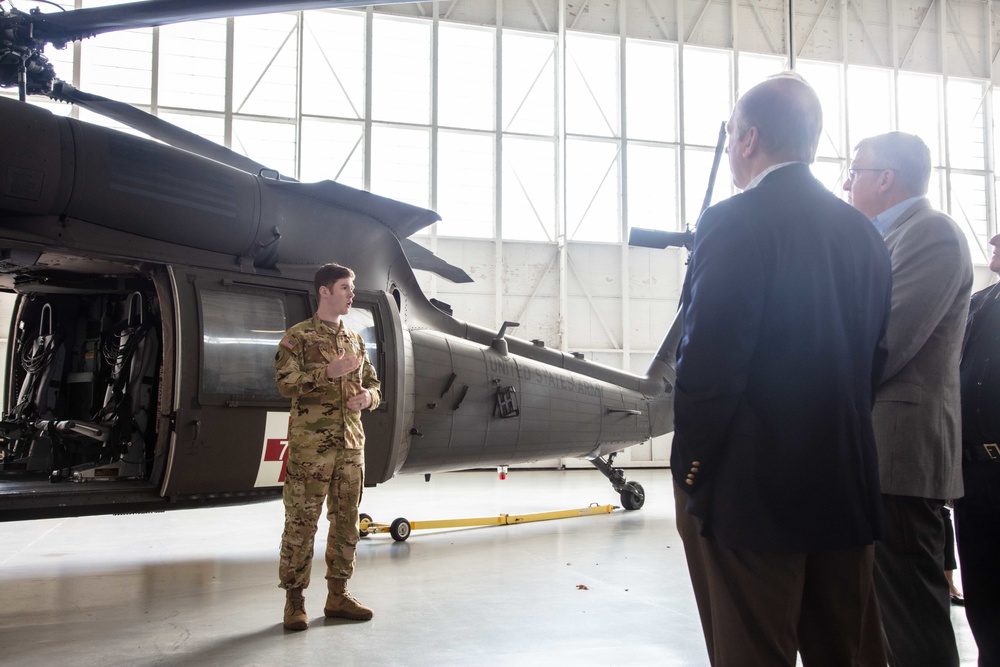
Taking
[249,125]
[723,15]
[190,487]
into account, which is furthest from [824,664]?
[723,15]

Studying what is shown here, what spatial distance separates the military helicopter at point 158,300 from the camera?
13.4ft

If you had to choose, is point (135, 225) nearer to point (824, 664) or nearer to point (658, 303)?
point (824, 664)

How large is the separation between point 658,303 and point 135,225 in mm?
12473

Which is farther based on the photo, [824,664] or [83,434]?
[83,434]

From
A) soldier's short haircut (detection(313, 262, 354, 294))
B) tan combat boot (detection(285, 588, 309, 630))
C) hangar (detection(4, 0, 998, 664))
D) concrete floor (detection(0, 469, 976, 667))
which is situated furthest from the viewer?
hangar (detection(4, 0, 998, 664))

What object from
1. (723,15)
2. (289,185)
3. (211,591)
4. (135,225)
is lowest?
(211,591)

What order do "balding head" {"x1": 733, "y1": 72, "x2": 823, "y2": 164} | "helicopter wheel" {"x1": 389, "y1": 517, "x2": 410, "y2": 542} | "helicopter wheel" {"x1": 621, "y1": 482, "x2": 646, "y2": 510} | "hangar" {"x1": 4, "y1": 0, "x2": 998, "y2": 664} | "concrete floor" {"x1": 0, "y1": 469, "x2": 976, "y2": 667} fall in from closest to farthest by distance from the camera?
"balding head" {"x1": 733, "y1": 72, "x2": 823, "y2": 164}, "concrete floor" {"x1": 0, "y1": 469, "x2": 976, "y2": 667}, "helicopter wheel" {"x1": 389, "y1": 517, "x2": 410, "y2": 542}, "helicopter wheel" {"x1": 621, "y1": 482, "x2": 646, "y2": 510}, "hangar" {"x1": 4, "y1": 0, "x2": 998, "y2": 664}

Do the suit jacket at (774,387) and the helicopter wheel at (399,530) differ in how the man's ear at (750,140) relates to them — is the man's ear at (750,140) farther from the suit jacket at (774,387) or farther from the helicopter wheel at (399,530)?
the helicopter wheel at (399,530)

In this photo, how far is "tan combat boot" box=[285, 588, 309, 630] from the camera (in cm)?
381

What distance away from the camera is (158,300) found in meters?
4.38

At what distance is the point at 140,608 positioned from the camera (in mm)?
4238

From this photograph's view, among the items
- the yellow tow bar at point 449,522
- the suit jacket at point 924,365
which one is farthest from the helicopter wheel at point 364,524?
the suit jacket at point 924,365

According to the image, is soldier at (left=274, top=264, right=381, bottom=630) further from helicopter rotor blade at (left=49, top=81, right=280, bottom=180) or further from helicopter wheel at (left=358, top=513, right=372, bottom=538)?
helicopter wheel at (left=358, top=513, right=372, bottom=538)

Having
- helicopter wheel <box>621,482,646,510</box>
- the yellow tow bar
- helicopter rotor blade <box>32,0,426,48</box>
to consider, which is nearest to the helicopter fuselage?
helicopter rotor blade <box>32,0,426,48</box>
